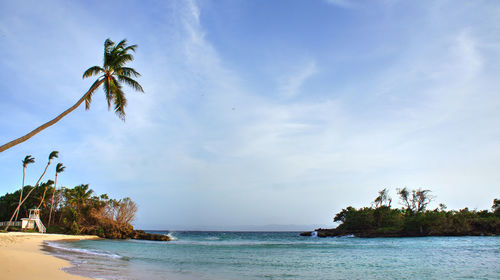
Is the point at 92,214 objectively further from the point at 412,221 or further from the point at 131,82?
the point at 412,221

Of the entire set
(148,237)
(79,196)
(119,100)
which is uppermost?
(119,100)

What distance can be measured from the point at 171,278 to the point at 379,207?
247ft

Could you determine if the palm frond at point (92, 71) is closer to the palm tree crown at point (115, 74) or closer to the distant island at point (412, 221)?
the palm tree crown at point (115, 74)

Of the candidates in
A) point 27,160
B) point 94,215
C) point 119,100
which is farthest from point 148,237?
point 119,100

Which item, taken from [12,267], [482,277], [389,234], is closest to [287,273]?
[482,277]

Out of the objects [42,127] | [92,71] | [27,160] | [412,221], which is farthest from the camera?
[412,221]

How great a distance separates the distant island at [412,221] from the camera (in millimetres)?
64188

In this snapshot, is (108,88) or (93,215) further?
(93,215)

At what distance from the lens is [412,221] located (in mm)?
69375

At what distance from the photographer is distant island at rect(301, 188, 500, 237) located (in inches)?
2527

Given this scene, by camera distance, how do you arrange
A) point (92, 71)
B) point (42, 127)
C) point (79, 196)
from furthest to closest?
point (79, 196) < point (92, 71) < point (42, 127)

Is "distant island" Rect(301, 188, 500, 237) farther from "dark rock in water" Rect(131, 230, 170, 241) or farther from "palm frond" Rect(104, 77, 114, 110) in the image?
"palm frond" Rect(104, 77, 114, 110)

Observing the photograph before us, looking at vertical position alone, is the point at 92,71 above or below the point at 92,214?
above

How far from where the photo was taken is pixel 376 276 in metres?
14.4
